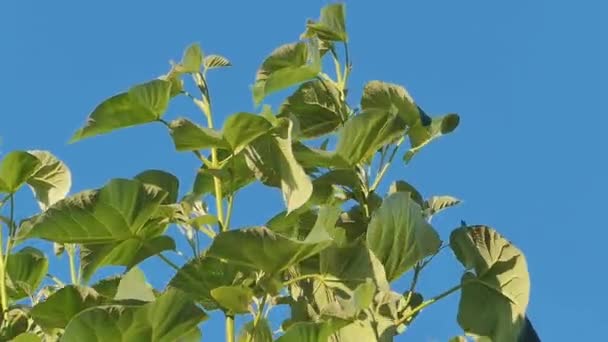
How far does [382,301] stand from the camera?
1.29 m

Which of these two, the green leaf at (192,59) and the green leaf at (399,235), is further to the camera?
the green leaf at (192,59)

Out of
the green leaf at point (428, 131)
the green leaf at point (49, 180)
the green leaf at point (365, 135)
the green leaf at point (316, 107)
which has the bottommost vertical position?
the green leaf at point (365, 135)

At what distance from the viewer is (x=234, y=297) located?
130cm

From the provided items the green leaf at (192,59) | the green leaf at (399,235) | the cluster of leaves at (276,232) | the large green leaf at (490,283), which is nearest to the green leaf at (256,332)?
the cluster of leaves at (276,232)

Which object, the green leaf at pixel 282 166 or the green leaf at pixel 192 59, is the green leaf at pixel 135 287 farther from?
the green leaf at pixel 192 59

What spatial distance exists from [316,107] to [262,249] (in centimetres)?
36

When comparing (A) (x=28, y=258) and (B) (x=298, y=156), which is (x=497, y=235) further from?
(A) (x=28, y=258)

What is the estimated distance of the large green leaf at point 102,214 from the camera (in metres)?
1.39

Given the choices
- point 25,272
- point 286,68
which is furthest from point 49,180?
point 286,68

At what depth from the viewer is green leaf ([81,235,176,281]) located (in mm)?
1489

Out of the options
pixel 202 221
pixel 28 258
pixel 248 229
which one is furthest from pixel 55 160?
pixel 248 229

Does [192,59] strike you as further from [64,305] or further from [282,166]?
[64,305]

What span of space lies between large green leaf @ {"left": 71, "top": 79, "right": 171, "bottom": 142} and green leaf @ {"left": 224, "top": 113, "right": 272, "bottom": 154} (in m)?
0.14

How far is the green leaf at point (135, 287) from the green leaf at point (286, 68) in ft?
1.04
